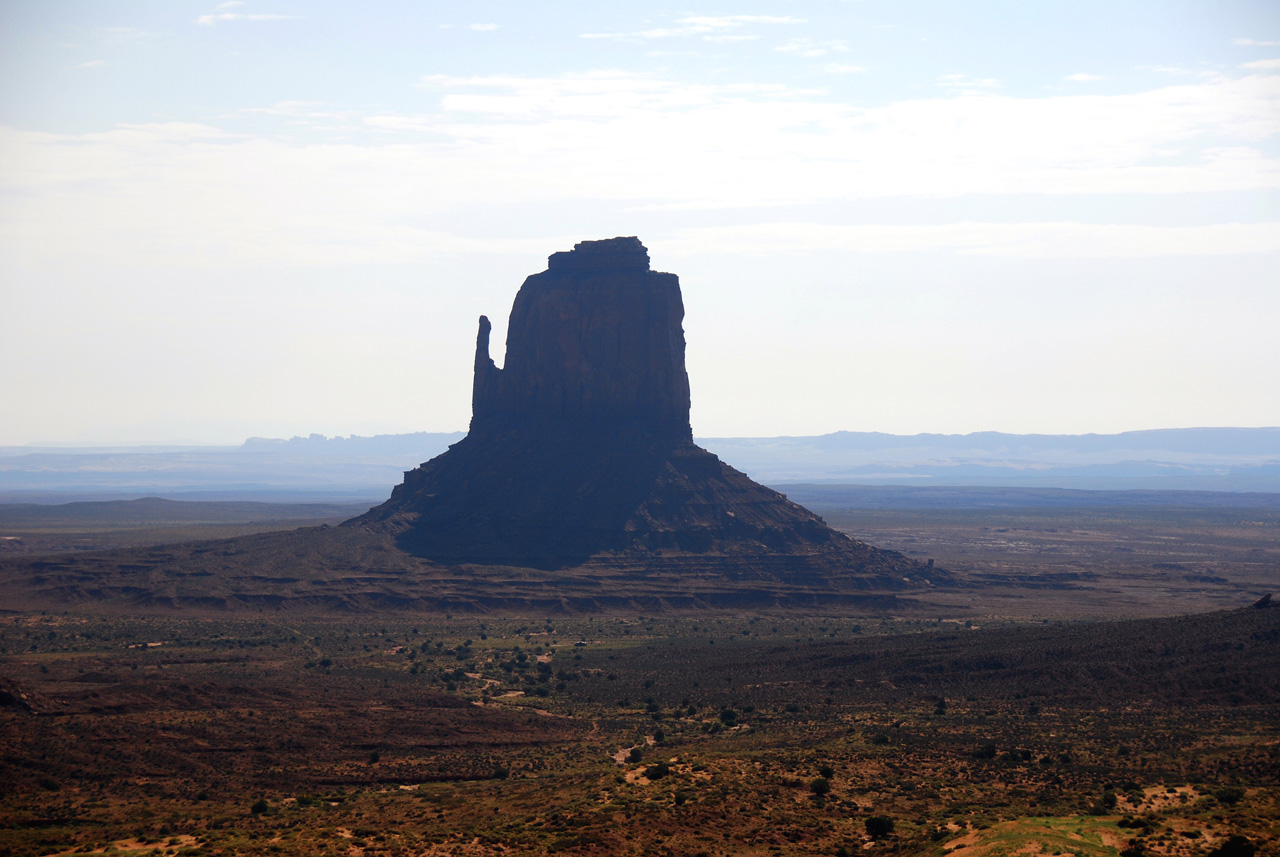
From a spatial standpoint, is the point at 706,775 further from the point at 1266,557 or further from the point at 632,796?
the point at 1266,557

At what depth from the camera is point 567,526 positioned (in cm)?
14025

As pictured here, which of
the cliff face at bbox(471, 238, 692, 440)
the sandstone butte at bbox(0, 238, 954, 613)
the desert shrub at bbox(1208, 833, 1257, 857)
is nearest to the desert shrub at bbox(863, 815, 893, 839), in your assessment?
the desert shrub at bbox(1208, 833, 1257, 857)

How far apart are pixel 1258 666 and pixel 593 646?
173 feet

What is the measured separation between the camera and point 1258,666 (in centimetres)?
6831

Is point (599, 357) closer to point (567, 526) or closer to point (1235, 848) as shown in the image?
point (567, 526)

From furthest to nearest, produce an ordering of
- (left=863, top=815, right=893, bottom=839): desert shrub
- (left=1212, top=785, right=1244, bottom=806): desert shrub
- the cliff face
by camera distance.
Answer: the cliff face, (left=1212, top=785, right=1244, bottom=806): desert shrub, (left=863, top=815, right=893, bottom=839): desert shrub

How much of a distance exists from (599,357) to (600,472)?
1426 cm

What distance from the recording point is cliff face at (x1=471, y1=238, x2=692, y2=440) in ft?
488

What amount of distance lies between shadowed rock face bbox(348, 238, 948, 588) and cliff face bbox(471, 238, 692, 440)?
172 millimetres

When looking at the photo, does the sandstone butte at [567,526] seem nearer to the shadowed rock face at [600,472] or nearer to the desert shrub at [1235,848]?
the shadowed rock face at [600,472]

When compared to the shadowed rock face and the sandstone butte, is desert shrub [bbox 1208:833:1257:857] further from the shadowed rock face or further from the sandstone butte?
the shadowed rock face

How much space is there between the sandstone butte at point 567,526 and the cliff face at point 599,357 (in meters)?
0.18

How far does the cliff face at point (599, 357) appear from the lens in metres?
149

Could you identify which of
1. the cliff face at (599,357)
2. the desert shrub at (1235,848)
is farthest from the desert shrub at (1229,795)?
the cliff face at (599,357)
